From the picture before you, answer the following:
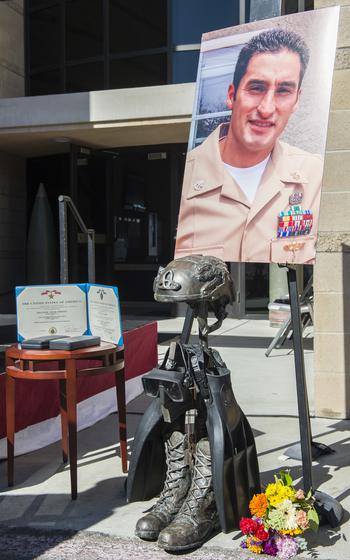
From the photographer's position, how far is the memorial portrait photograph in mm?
3141

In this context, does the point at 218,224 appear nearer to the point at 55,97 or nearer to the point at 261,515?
the point at 261,515

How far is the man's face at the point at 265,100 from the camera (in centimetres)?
329

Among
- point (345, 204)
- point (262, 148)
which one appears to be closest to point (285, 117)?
point (262, 148)

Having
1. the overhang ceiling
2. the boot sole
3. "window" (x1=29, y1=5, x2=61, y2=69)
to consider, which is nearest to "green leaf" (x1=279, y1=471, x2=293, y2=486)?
the boot sole

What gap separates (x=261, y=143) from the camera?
11.1ft

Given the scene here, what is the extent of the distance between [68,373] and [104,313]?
1.66 ft

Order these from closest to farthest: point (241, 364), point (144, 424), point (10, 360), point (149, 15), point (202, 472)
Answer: point (202, 472)
point (144, 424)
point (10, 360)
point (241, 364)
point (149, 15)

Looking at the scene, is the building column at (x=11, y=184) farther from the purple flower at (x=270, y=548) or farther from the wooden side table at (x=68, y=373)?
the purple flower at (x=270, y=548)

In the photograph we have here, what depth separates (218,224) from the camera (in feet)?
11.1

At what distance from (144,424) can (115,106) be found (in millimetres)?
8084

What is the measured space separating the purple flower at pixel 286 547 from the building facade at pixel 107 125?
8.20 meters

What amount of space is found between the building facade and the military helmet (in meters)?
7.47

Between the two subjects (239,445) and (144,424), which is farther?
(144,424)

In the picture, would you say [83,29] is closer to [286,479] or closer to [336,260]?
[336,260]
